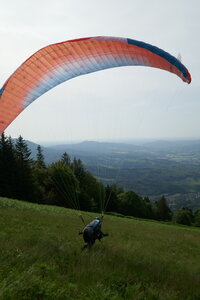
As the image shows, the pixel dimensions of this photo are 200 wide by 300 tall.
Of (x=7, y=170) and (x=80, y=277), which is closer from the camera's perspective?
(x=80, y=277)

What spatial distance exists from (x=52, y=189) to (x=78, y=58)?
36240 millimetres

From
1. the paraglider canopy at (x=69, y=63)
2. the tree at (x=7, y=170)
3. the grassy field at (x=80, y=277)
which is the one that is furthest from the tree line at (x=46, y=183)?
the grassy field at (x=80, y=277)

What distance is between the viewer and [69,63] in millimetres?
8594

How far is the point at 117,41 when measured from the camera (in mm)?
7512

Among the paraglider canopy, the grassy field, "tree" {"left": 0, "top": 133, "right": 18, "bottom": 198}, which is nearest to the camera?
the grassy field

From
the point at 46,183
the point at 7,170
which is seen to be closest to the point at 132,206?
the point at 46,183

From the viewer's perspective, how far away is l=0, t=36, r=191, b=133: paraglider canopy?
7457 millimetres

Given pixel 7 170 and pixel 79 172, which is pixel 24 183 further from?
pixel 79 172

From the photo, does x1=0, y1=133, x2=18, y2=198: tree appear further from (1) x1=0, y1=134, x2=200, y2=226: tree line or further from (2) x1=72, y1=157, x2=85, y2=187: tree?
(2) x1=72, y1=157, x2=85, y2=187: tree

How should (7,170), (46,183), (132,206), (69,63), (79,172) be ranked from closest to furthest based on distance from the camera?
(69,63) < (7,170) < (46,183) < (79,172) < (132,206)

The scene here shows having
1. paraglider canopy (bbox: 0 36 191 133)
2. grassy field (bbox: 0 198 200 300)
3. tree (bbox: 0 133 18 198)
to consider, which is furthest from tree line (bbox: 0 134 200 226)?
grassy field (bbox: 0 198 200 300)

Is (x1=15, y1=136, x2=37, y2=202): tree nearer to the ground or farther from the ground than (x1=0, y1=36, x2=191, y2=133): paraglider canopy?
nearer to the ground

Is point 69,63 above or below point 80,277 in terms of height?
above

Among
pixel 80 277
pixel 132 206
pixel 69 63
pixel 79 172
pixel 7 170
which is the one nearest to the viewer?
pixel 80 277
